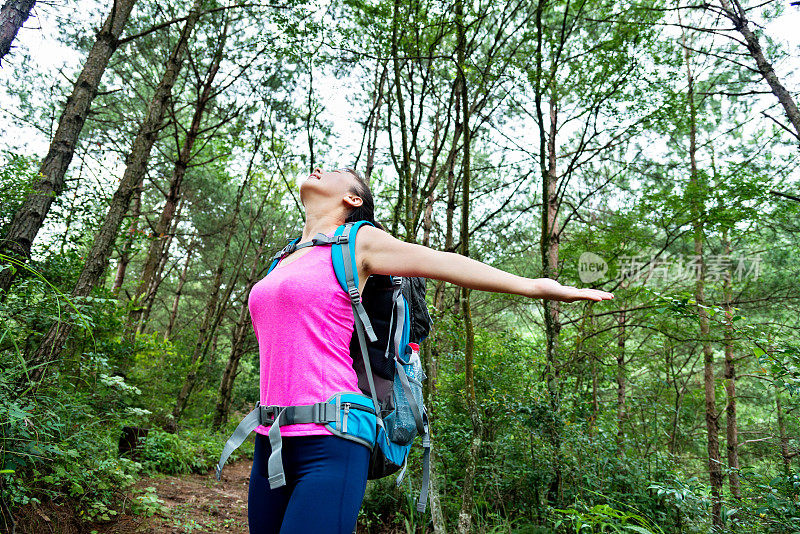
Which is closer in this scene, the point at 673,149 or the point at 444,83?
the point at 444,83

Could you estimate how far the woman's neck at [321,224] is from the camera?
1.72m

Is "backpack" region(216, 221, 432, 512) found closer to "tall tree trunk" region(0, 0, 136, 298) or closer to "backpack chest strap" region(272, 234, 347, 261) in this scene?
"backpack chest strap" region(272, 234, 347, 261)

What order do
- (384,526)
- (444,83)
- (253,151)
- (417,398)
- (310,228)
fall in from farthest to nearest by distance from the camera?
(253,151) < (444,83) < (384,526) < (310,228) < (417,398)

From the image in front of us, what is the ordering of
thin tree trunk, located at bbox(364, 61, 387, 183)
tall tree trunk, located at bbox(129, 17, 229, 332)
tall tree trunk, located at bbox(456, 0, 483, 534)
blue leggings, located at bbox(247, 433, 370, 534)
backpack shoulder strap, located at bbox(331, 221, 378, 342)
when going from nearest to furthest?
1. blue leggings, located at bbox(247, 433, 370, 534)
2. backpack shoulder strap, located at bbox(331, 221, 378, 342)
3. tall tree trunk, located at bbox(456, 0, 483, 534)
4. thin tree trunk, located at bbox(364, 61, 387, 183)
5. tall tree trunk, located at bbox(129, 17, 229, 332)

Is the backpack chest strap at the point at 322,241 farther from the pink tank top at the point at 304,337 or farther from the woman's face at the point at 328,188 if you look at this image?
the woman's face at the point at 328,188

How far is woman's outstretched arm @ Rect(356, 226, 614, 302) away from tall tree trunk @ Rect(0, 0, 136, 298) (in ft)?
12.7

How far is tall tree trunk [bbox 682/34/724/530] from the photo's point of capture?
618cm

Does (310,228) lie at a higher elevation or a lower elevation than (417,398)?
higher

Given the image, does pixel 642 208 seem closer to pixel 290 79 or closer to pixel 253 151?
pixel 290 79

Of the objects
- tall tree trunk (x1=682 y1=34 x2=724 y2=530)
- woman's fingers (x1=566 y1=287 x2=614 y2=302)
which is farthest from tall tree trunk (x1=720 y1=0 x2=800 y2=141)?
woman's fingers (x1=566 y1=287 x2=614 y2=302)

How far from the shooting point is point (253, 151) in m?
11.1

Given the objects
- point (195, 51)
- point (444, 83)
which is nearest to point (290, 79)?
point (195, 51)

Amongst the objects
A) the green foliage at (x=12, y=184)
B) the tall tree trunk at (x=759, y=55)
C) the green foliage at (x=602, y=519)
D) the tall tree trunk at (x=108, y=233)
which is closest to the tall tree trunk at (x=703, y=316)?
the tall tree trunk at (x=759, y=55)

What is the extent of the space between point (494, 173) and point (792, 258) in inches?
282
